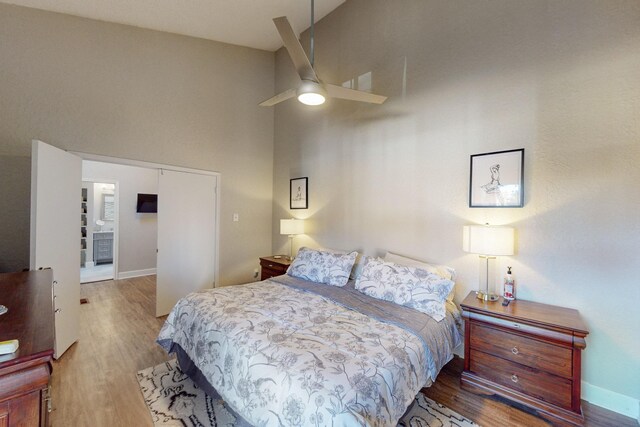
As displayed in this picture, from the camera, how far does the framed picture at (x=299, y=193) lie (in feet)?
14.4

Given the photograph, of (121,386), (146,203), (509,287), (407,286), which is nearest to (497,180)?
(509,287)

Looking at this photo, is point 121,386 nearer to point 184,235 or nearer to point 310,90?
point 184,235

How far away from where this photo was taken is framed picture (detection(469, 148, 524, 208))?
2.42 metres

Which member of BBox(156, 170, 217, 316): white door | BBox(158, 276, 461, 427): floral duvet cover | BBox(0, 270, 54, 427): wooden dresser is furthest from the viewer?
BBox(156, 170, 217, 316): white door

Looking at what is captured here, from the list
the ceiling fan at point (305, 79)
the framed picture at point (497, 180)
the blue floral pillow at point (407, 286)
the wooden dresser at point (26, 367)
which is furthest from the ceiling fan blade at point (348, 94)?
the wooden dresser at point (26, 367)

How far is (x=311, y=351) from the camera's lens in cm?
159

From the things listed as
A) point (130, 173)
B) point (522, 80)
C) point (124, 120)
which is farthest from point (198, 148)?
point (522, 80)

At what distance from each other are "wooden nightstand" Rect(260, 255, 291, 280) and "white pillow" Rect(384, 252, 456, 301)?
150 centimetres

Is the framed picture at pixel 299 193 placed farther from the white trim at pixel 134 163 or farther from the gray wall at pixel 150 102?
the white trim at pixel 134 163

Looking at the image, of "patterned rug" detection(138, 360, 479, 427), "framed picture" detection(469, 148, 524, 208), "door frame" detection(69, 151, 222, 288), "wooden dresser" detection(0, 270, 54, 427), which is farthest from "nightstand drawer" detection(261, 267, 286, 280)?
"wooden dresser" detection(0, 270, 54, 427)

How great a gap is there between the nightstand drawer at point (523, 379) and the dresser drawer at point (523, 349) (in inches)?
1.7

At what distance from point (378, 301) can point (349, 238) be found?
1337 mm

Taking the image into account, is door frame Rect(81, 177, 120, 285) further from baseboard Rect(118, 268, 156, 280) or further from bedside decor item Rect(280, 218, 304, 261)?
bedside decor item Rect(280, 218, 304, 261)

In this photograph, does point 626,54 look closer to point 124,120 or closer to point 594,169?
point 594,169
